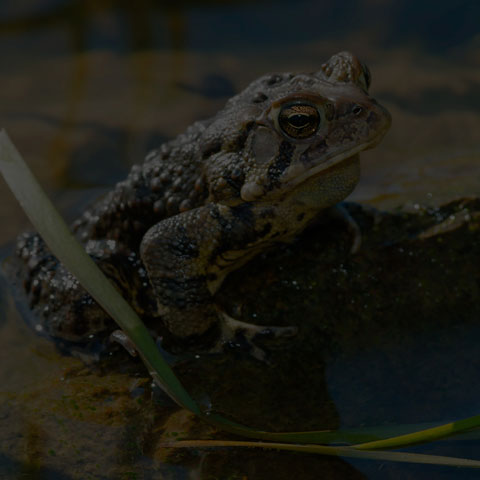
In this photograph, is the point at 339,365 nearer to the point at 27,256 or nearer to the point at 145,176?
the point at 145,176

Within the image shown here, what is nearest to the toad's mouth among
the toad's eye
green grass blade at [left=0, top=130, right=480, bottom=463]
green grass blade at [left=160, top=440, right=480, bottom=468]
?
the toad's eye

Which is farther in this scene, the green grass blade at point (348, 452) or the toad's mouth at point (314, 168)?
the toad's mouth at point (314, 168)

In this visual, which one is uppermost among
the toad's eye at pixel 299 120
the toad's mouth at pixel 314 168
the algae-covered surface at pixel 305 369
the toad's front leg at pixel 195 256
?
the toad's eye at pixel 299 120

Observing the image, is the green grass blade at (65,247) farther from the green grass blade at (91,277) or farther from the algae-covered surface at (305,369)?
the algae-covered surface at (305,369)

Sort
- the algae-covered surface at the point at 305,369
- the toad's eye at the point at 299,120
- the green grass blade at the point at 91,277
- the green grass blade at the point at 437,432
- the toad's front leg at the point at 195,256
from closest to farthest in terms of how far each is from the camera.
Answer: the green grass blade at the point at 437,432 < the green grass blade at the point at 91,277 < the algae-covered surface at the point at 305,369 < the toad's eye at the point at 299,120 < the toad's front leg at the point at 195,256

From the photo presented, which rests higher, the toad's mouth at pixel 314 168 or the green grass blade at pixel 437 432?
the toad's mouth at pixel 314 168

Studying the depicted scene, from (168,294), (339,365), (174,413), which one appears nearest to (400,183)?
(339,365)

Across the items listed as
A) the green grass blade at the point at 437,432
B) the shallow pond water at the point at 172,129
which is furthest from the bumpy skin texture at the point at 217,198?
the green grass blade at the point at 437,432
